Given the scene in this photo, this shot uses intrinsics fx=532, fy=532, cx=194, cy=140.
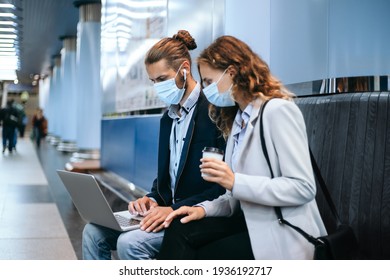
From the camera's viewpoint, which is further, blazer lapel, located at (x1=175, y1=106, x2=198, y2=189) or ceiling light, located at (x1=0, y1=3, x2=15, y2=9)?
ceiling light, located at (x1=0, y1=3, x2=15, y2=9)

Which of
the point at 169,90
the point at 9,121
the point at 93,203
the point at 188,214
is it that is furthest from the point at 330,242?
the point at 9,121

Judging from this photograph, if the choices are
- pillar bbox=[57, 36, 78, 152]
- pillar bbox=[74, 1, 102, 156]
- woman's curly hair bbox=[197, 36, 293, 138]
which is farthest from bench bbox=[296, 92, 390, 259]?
pillar bbox=[57, 36, 78, 152]

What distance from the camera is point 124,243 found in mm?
1871

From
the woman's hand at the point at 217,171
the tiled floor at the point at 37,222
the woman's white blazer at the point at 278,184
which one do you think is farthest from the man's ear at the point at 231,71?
the tiled floor at the point at 37,222

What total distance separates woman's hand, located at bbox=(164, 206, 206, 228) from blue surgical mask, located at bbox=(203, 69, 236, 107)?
14.8 inches

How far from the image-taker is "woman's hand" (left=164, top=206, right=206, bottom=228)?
1799 mm

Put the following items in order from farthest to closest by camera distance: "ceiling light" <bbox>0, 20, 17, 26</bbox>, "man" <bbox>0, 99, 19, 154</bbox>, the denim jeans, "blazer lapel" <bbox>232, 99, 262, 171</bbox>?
1. "man" <bbox>0, 99, 19, 154</bbox>
2. "ceiling light" <bbox>0, 20, 17, 26</bbox>
3. the denim jeans
4. "blazer lapel" <bbox>232, 99, 262, 171</bbox>

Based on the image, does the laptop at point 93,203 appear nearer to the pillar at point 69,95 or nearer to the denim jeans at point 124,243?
the denim jeans at point 124,243

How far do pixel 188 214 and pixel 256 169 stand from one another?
1.10 feet

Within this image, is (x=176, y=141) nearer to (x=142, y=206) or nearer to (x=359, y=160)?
(x=142, y=206)

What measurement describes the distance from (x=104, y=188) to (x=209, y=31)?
9.16 feet

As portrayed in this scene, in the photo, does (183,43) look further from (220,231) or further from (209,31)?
(209,31)

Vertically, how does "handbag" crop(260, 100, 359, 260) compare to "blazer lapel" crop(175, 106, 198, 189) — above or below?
below

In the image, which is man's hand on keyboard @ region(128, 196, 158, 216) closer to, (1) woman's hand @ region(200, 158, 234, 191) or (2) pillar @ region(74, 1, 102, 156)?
(1) woman's hand @ region(200, 158, 234, 191)
